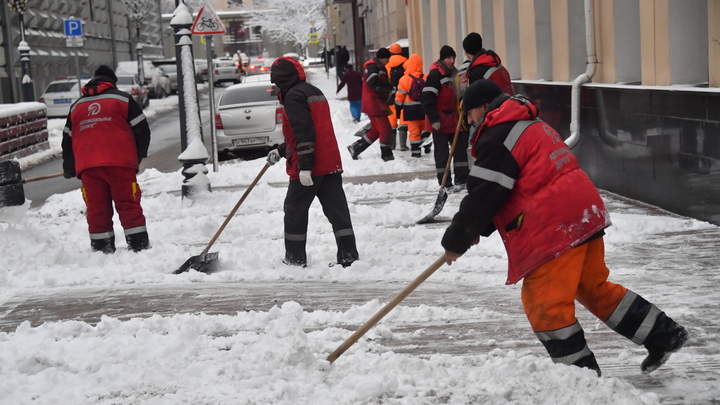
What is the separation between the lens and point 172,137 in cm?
2623

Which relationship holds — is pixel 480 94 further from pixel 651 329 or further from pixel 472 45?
pixel 472 45

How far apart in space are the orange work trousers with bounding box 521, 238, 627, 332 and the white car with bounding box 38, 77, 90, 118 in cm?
2923

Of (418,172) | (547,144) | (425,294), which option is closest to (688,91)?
(425,294)

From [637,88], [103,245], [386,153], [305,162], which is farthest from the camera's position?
[386,153]

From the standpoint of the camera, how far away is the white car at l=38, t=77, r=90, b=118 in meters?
32.0

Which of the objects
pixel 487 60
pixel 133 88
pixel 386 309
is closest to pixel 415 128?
pixel 487 60

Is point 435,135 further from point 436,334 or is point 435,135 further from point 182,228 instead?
point 436,334

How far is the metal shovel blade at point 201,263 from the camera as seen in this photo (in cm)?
802

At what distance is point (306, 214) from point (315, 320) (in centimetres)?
194

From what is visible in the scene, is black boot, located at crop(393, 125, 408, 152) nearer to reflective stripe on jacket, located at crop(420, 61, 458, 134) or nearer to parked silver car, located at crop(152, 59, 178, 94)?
reflective stripe on jacket, located at crop(420, 61, 458, 134)

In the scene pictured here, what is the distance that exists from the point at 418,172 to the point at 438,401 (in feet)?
34.3

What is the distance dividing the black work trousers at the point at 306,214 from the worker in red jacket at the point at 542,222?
3.54 meters

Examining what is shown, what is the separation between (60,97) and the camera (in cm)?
3206

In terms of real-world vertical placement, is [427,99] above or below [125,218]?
above
